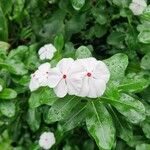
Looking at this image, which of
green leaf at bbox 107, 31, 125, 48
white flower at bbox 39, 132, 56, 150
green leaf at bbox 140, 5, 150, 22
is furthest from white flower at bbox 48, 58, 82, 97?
green leaf at bbox 107, 31, 125, 48

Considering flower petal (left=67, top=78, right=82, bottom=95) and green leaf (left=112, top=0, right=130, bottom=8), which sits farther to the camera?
green leaf (left=112, top=0, right=130, bottom=8)

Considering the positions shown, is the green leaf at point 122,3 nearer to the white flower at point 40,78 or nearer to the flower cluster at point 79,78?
the white flower at point 40,78

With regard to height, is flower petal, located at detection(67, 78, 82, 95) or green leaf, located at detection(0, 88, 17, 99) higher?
flower petal, located at detection(67, 78, 82, 95)

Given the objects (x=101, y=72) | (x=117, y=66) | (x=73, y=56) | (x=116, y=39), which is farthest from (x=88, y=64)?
(x=116, y=39)

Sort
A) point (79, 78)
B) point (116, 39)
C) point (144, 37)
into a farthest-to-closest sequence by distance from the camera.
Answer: point (116, 39), point (144, 37), point (79, 78)

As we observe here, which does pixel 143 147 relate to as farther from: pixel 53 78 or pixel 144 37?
pixel 53 78

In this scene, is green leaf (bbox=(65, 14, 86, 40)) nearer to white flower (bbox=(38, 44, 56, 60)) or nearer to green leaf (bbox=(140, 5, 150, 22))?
white flower (bbox=(38, 44, 56, 60))

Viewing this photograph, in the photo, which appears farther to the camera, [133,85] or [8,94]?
[8,94]

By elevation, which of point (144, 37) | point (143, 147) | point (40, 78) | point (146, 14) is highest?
point (146, 14)
